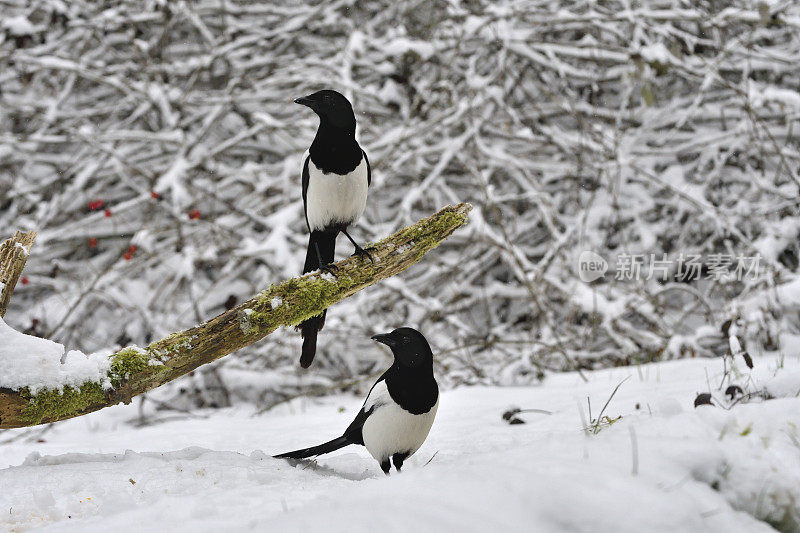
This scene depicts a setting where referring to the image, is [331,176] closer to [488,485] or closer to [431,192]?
[488,485]

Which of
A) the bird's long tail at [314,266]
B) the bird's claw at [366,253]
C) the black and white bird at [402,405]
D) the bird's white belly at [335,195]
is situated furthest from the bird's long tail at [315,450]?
the bird's white belly at [335,195]

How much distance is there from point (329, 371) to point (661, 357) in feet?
9.75

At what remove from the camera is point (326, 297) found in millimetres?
2383

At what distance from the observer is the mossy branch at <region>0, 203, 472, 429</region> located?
2.07 metres

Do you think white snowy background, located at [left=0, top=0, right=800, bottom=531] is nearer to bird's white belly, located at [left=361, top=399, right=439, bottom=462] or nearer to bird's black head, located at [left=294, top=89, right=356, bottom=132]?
bird's white belly, located at [left=361, top=399, right=439, bottom=462]

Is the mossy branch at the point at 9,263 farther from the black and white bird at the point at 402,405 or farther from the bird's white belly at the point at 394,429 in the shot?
the bird's white belly at the point at 394,429

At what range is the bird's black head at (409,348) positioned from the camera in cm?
224

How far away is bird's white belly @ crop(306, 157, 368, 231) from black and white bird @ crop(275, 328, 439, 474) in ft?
1.76

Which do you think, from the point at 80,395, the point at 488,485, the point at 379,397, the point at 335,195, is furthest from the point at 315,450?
the point at 488,485

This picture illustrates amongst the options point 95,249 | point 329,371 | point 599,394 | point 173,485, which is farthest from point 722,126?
point 95,249

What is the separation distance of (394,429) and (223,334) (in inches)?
26.2

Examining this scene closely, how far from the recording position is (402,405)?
7.25 ft

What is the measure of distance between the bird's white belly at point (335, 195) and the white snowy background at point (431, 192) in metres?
1.06

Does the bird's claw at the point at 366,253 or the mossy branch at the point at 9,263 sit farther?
the bird's claw at the point at 366,253
